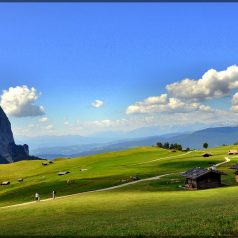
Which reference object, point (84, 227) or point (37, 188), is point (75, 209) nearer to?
point (84, 227)

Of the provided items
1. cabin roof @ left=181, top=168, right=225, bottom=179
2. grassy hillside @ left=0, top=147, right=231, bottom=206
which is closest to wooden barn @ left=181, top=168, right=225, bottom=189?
cabin roof @ left=181, top=168, right=225, bottom=179

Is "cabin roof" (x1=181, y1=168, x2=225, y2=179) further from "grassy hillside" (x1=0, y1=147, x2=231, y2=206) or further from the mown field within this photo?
"grassy hillside" (x1=0, y1=147, x2=231, y2=206)

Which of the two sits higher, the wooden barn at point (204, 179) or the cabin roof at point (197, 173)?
the cabin roof at point (197, 173)

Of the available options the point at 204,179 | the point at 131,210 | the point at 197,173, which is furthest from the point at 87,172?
the point at 131,210

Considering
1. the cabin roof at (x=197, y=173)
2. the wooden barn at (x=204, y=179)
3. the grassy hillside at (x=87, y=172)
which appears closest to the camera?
the wooden barn at (x=204, y=179)

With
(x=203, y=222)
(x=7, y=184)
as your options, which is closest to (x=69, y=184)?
(x=7, y=184)

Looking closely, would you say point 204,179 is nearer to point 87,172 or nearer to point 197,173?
point 197,173

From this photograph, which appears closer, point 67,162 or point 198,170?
point 198,170

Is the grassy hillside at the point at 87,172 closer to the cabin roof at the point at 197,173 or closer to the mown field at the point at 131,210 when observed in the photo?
the mown field at the point at 131,210

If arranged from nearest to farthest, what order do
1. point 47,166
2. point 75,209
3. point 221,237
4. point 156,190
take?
point 221,237, point 75,209, point 156,190, point 47,166

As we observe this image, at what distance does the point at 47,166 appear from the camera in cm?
19100

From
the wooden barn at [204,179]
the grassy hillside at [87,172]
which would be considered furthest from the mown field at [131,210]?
the wooden barn at [204,179]

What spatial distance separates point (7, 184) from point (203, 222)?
396ft

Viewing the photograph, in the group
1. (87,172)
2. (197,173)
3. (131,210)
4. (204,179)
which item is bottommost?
(131,210)
